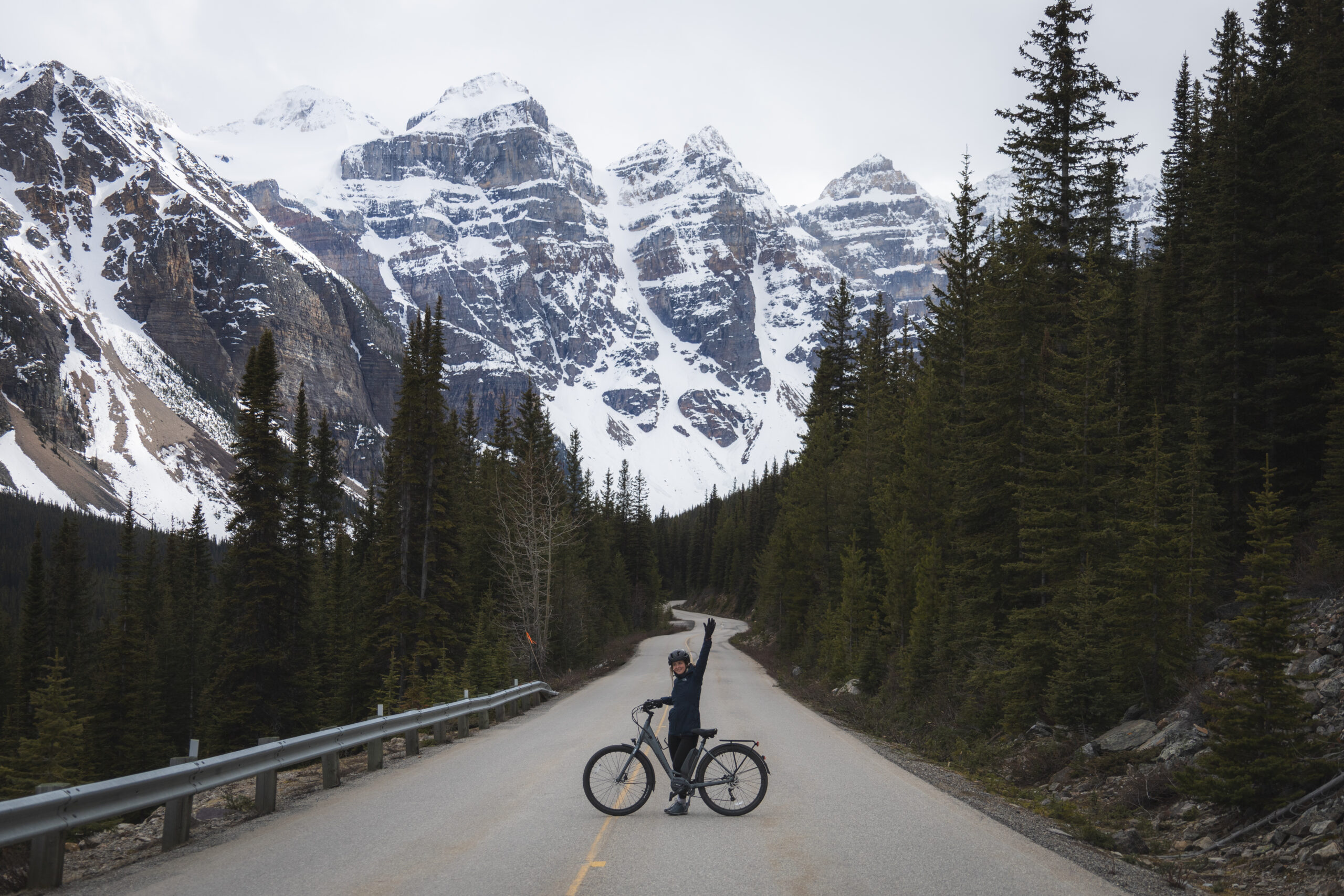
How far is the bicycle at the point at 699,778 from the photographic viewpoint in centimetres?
941

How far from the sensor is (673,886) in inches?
266

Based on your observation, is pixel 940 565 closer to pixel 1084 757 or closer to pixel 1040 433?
pixel 1040 433

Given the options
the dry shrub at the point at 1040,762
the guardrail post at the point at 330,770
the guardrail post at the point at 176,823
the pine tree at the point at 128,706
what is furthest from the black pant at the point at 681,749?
the pine tree at the point at 128,706

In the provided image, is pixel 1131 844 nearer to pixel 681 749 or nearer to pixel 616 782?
pixel 681 749

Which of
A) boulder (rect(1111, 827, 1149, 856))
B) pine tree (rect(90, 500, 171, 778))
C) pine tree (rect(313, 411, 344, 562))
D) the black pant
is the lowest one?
pine tree (rect(90, 500, 171, 778))

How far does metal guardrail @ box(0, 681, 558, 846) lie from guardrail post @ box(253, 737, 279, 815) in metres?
0.07

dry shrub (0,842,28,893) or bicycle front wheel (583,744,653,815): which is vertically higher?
bicycle front wheel (583,744,653,815)

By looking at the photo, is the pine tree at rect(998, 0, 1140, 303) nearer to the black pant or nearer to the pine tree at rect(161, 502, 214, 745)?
the black pant

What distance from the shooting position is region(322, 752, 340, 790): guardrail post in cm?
1182

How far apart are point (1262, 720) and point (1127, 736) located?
4.34m

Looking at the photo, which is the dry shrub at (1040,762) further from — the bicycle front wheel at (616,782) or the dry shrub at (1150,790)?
the bicycle front wheel at (616,782)

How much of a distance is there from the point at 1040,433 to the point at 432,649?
980 inches

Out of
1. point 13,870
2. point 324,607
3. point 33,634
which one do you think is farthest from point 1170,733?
point 33,634

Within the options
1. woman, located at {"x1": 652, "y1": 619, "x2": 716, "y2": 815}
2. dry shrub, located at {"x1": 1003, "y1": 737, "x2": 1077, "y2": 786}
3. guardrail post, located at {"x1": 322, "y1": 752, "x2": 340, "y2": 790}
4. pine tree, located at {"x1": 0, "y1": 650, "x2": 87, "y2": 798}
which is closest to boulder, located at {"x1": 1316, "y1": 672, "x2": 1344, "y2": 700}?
dry shrub, located at {"x1": 1003, "y1": 737, "x2": 1077, "y2": 786}
